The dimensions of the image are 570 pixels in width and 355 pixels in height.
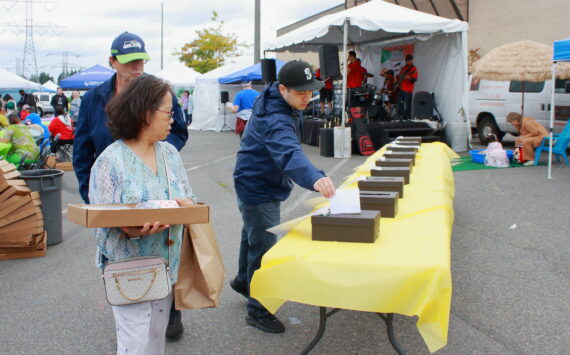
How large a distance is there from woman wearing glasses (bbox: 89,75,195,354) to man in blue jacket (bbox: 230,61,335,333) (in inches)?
30.1

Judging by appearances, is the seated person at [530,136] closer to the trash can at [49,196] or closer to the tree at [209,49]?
the trash can at [49,196]

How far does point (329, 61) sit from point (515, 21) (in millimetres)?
11007

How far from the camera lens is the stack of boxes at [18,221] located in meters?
5.21

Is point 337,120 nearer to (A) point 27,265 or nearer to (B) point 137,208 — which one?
(A) point 27,265

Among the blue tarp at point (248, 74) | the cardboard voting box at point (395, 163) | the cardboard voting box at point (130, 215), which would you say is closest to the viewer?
the cardboard voting box at point (130, 215)

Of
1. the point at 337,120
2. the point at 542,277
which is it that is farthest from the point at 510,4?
the point at 542,277

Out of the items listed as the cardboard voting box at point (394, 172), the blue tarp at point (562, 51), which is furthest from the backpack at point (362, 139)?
the cardboard voting box at point (394, 172)

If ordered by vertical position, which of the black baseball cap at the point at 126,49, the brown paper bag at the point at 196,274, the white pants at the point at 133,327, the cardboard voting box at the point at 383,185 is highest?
the black baseball cap at the point at 126,49

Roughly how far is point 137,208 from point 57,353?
1831 mm

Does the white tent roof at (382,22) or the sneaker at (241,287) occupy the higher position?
the white tent roof at (382,22)

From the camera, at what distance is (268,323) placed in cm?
356

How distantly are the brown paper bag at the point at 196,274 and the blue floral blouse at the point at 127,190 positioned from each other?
0.22 feet

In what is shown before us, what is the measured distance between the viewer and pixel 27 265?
512 centimetres

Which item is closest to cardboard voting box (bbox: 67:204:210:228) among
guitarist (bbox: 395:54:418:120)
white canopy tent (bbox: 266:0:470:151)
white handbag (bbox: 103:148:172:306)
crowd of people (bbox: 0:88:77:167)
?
white handbag (bbox: 103:148:172:306)
